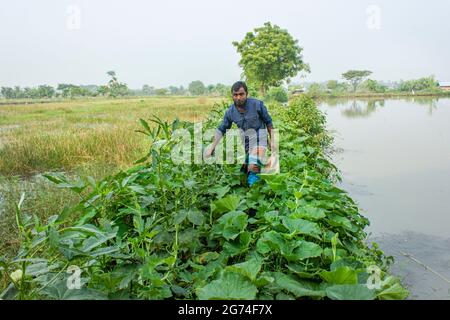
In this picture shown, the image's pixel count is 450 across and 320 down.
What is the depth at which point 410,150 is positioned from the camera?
29.2 ft

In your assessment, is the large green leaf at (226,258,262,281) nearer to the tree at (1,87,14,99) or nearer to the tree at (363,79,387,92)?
the tree at (363,79,387,92)

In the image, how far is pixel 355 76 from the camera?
69.0 m

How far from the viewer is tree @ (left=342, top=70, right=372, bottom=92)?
2653 inches

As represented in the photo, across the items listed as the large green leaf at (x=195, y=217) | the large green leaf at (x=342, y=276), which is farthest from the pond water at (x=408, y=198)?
the large green leaf at (x=195, y=217)

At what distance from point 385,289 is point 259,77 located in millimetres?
29386

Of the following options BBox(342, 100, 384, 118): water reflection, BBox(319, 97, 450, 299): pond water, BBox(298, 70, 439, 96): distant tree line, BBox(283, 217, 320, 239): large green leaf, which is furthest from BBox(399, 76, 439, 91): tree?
BBox(283, 217, 320, 239): large green leaf

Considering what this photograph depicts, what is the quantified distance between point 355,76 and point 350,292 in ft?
240

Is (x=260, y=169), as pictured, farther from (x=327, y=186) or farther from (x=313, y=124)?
(x=313, y=124)

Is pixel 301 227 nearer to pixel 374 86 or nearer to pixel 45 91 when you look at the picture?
pixel 374 86

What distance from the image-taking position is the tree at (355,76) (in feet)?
221

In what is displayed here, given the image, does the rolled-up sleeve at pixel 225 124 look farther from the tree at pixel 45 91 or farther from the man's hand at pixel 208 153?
the tree at pixel 45 91

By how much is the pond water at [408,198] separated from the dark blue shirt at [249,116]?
5.53 feet

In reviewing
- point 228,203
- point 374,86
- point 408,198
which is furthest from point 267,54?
point 374,86
